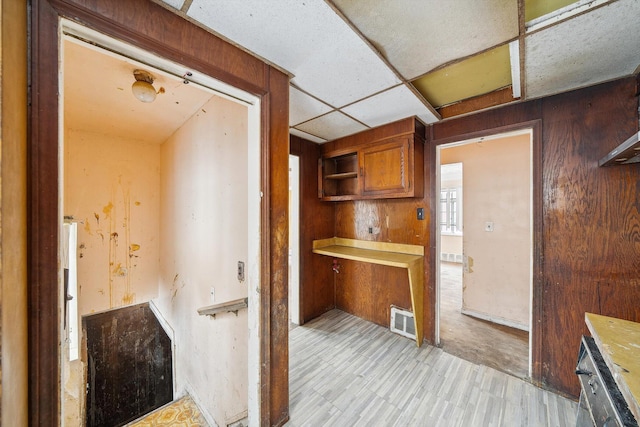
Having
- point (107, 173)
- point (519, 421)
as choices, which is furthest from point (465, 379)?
point (107, 173)

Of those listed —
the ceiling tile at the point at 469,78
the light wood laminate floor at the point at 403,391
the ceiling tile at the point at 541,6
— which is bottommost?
the light wood laminate floor at the point at 403,391

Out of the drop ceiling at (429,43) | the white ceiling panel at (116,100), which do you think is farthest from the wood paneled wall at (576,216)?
the white ceiling panel at (116,100)

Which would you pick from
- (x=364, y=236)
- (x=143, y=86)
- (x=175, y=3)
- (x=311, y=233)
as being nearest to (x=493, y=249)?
(x=364, y=236)

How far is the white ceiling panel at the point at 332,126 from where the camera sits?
7.16ft

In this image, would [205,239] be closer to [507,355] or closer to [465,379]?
[465,379]

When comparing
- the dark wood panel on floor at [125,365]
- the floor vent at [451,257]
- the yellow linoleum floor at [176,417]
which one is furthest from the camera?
the floor vent at [451,257]

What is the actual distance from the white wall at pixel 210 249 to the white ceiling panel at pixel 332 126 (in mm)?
855

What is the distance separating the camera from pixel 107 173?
280 centimetres

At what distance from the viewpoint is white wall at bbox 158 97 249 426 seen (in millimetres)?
1653

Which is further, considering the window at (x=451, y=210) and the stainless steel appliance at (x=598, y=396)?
the window at (x=451, y=210)

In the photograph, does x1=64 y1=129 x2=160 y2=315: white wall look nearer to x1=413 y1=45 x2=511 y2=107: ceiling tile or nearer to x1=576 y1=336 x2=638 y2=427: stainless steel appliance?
x1=413 y1=45 x2=511 y2=107: ceiling tile

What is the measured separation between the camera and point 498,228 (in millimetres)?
2914

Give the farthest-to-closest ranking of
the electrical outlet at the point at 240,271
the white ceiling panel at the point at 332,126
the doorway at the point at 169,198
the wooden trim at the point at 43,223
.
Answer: the white ceiling panel at the point at 332,126 → the electrical outlet at the point at 240,271 → the doorway at the point at 169,198 → the wooden trim at the point at 43,223

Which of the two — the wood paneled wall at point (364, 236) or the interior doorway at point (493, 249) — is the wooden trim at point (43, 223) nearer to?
the wood paneled wall at point (364, 236)
